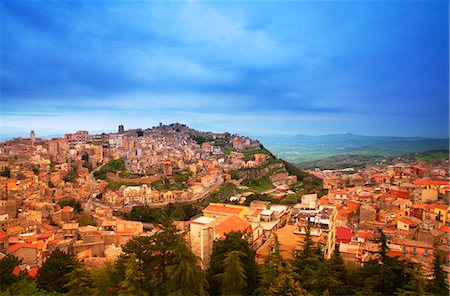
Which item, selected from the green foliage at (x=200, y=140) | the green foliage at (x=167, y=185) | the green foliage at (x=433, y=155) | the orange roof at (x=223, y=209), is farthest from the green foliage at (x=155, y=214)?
the green foliage at (x=200, y=140)

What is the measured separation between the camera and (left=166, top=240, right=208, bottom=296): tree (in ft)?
18.4

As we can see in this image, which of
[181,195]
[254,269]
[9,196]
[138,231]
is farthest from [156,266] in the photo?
[181,195]

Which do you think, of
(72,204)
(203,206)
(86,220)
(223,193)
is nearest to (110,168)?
(72,204)

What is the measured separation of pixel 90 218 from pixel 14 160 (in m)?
16.1

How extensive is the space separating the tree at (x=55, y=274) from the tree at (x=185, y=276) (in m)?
2.97

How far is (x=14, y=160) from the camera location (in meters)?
28.5

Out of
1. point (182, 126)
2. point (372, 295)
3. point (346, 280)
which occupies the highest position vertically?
point (182, 126)

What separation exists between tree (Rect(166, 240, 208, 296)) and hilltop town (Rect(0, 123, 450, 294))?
179 cm

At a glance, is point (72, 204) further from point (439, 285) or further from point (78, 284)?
point (439, 285)

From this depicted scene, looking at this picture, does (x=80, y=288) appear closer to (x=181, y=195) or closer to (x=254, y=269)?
(x=254, y=269)

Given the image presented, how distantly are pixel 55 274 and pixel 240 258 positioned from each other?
445cm

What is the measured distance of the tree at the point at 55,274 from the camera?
7.30 metres

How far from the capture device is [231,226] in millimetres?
9898

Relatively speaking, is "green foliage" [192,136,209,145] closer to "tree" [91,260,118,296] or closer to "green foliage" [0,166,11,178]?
"green foliage" [0,166,11,178]
